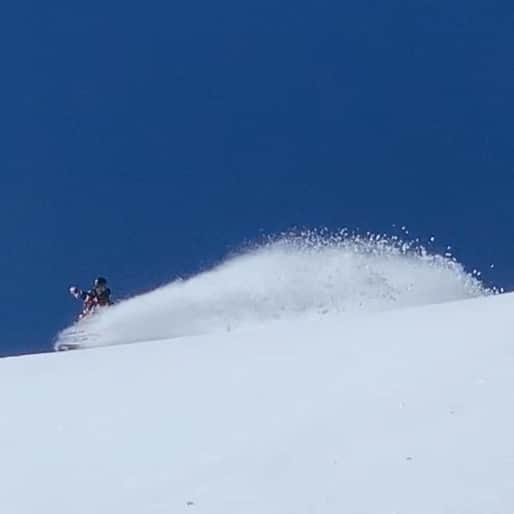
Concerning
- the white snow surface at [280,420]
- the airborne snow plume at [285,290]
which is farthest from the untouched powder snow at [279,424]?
the airborne snow plume at [285,290]

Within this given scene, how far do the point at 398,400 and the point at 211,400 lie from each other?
17.9 inches

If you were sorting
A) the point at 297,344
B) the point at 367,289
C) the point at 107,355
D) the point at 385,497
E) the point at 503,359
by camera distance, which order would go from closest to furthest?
the point at 385,497, the point at 503,359, the point at 297,344, the point at 107,355, the point at 367,289

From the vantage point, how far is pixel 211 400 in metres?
3.10

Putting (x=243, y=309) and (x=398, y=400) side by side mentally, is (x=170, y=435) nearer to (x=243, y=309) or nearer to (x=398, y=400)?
(x=398, y=400)

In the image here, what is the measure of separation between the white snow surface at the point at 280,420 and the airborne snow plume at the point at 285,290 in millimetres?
1118

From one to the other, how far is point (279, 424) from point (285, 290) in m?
2.70

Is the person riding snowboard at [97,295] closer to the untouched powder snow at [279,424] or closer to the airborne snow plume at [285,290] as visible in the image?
the airborne snow plume at [285,290]

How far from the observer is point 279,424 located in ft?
9.27

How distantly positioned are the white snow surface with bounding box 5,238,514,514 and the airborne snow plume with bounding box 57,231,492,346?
1118 mm

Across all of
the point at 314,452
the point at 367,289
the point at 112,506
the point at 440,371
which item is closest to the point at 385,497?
the point at 314,452

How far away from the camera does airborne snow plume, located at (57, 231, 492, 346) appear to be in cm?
520

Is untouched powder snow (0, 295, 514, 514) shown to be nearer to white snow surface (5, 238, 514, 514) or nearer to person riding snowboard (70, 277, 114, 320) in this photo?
white snow surface (5, 238, 514, 514)

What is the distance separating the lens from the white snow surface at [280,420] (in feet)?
8.00

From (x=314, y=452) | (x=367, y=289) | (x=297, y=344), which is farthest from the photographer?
(x=367, y=289)
